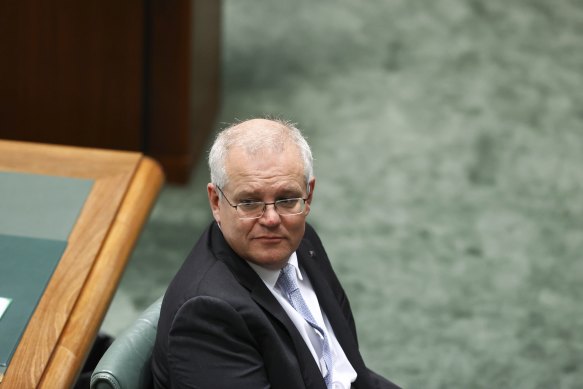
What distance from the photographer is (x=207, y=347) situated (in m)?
2.32

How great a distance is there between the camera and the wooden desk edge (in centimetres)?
248

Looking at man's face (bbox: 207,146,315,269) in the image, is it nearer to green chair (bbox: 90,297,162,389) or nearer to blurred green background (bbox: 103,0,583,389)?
green chair (bbox: 90,297,162,389)

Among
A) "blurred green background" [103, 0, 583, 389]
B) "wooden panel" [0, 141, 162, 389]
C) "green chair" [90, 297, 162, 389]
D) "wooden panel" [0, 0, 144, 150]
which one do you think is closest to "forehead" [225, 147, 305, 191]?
"green chair" [90, 297, 162, 389]

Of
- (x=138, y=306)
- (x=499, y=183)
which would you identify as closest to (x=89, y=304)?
(x=138, y=306)

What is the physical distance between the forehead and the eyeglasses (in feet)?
0.12

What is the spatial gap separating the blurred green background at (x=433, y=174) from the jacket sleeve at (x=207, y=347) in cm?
189

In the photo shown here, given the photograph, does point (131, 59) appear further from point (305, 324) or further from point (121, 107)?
point (305, 324)

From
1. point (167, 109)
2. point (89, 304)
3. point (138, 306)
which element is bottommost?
point (138, 306)

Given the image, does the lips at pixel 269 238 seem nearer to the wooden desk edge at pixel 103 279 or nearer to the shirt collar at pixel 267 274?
the shirt collar at pixel 267 274

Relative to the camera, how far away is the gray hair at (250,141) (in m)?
2.46

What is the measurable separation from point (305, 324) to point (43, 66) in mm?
2788

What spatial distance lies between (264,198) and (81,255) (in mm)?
645

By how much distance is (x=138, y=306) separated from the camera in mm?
Answer: 4480

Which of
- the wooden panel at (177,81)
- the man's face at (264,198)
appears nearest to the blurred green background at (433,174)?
the wooden panel at (177,81)
